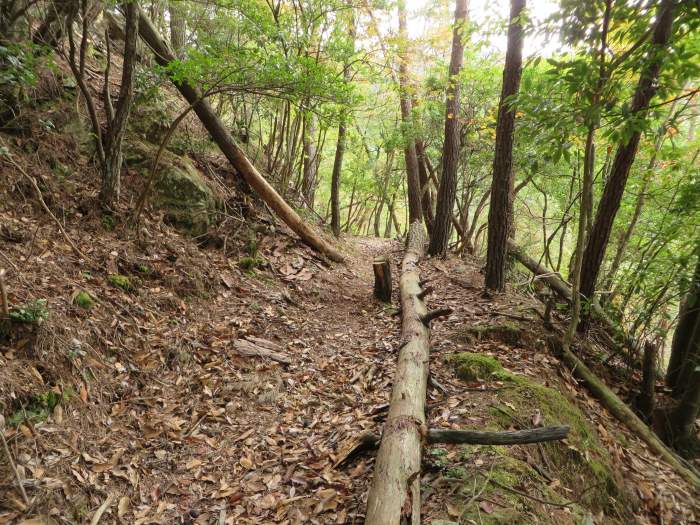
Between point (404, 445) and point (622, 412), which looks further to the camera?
point (622, 412)

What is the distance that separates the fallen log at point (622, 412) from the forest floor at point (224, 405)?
6.6 inches

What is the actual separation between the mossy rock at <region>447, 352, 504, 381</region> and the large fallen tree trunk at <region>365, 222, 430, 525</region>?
15.3 inches

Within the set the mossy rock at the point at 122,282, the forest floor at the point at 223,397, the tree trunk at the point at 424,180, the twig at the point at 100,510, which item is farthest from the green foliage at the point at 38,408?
the tree trunk at the point at 424,180

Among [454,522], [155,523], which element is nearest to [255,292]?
[155,523]

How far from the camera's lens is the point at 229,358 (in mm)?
4637

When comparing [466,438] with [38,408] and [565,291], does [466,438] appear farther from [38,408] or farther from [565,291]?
[565,291]

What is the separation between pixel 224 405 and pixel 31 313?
1906mm

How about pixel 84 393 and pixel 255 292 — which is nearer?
pixel 84 393

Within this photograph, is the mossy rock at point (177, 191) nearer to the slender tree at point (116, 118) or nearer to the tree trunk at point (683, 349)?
the slender tree at point (116, 118)

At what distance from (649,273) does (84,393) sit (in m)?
7.07

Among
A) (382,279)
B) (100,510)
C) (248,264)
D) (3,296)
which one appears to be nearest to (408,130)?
(382,279)

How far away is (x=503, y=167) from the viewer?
6.05 m

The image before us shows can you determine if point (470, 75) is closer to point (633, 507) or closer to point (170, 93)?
point (170, 93)

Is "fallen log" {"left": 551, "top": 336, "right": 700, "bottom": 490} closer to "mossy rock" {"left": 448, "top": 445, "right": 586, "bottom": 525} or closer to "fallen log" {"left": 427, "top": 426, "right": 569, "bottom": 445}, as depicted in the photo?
"mossy rock" {"left": 448, "top": 445, "right": 586, "bottom": 525}
